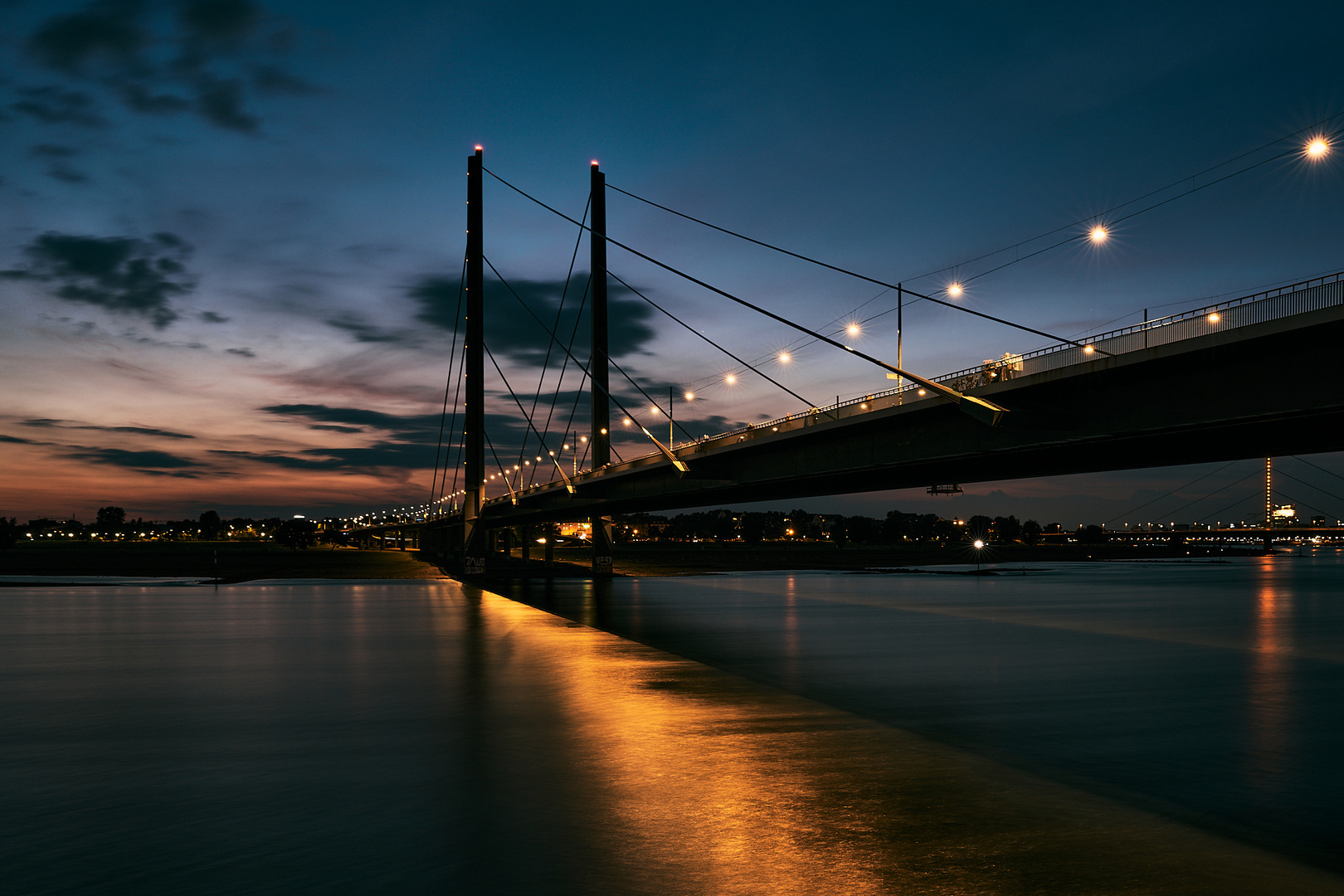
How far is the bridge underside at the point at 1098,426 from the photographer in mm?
22750

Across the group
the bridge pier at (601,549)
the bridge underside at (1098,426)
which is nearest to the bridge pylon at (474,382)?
the bridge pier at (601,549)

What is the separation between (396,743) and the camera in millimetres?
15734

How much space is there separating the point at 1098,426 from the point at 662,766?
21278 mm

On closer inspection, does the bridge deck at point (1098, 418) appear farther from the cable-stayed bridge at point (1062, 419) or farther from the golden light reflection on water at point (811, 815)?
the golden light reflection on water at point (811, 815)

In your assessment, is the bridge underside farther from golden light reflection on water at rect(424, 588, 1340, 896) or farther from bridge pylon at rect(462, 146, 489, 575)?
bridge pylon at rect(462, 146, 489, 575)

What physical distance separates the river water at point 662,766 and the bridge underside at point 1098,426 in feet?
24.0

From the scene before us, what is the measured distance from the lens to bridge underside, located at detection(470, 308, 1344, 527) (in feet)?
74.6

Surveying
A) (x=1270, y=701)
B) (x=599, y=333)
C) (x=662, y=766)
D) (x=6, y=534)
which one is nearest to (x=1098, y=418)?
(x=1270, y=701)

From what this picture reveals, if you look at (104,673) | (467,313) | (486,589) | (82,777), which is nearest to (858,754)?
(82,777)

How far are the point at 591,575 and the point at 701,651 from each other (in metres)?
63.2

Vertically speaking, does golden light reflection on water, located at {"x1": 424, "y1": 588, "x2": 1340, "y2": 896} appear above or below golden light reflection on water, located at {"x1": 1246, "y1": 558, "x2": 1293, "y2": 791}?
above

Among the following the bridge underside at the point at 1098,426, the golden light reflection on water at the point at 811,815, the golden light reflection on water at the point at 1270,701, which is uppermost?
the bridge underside at the point at 1098,426

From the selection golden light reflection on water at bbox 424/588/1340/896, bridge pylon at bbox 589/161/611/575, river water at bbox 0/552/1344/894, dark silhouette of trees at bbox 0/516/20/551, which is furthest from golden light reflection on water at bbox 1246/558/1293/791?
dark silhouette of trees at bbox 0/516/20/551

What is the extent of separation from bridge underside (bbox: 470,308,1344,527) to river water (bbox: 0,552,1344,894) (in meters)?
7.32
